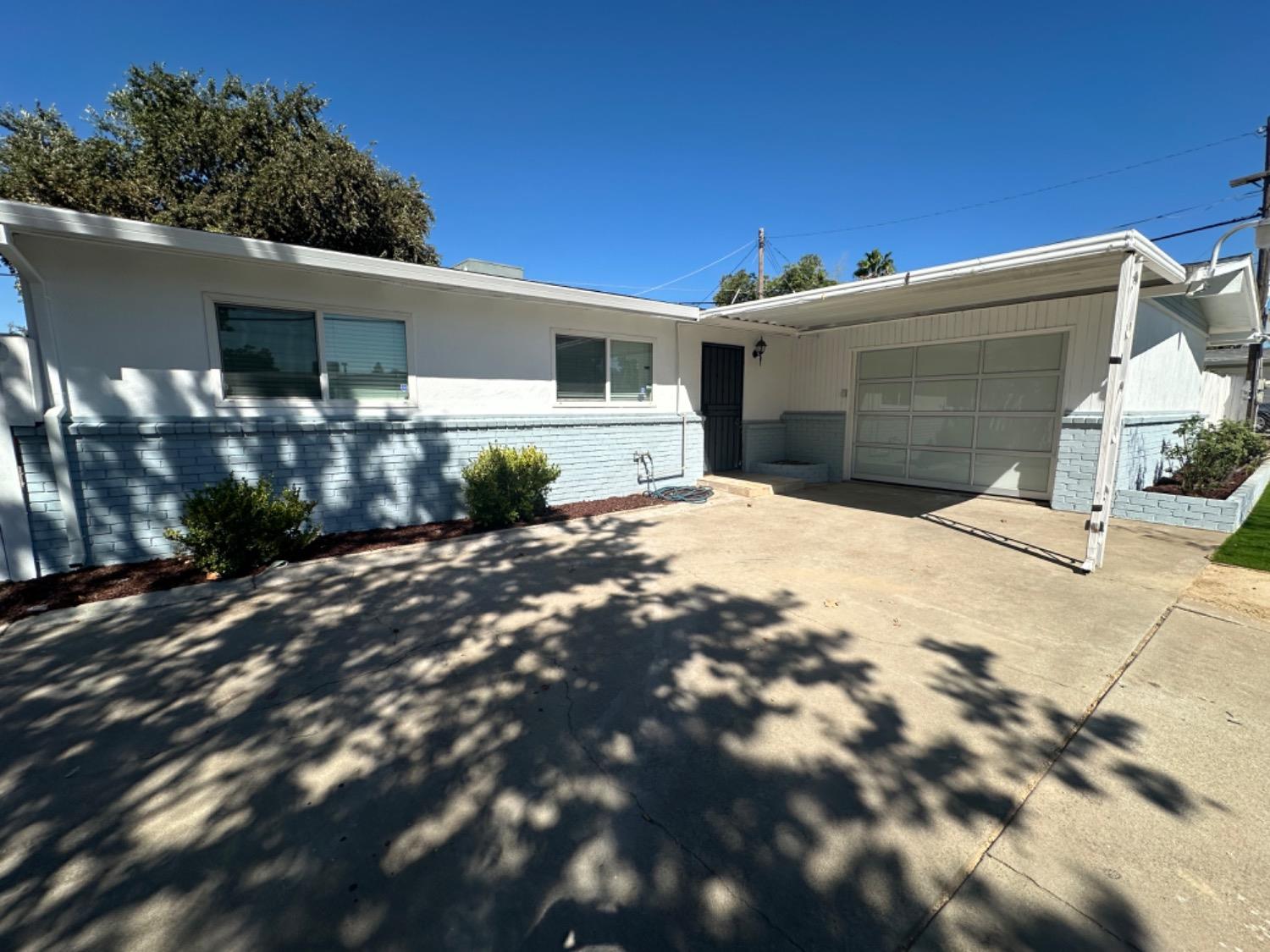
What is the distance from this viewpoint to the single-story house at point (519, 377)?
4.41 meters

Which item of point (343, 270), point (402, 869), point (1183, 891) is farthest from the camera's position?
point (343, 270)

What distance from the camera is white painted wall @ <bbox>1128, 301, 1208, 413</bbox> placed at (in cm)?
700

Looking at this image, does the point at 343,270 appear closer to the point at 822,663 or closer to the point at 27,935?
the point at 27,935

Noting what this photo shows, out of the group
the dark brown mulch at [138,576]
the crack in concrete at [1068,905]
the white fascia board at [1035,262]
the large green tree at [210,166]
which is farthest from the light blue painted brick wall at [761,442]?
the large green tree at [210,166]

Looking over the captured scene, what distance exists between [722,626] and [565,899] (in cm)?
211

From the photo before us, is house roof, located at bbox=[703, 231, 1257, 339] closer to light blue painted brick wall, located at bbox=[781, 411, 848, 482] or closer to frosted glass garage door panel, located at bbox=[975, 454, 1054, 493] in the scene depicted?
light blue painted brick wall, located at bbox=[781, 411, 848, 482]

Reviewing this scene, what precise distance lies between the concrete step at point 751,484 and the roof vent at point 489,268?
14.4ft

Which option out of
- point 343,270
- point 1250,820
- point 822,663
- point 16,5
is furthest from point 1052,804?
point 16,5

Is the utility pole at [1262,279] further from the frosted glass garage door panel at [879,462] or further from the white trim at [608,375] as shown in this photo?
the white trim at [608,375]

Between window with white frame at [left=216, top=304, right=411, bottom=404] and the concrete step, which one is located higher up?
Answer: window with white frame at [left=216, top=304, right=411, bottom=404]

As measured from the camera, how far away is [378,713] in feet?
8.50

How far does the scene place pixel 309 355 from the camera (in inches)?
219

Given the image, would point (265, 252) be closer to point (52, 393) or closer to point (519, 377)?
point (52, 393)

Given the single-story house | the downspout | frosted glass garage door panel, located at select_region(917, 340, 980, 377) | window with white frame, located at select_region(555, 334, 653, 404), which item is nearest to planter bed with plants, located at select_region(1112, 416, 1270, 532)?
the single-story house
